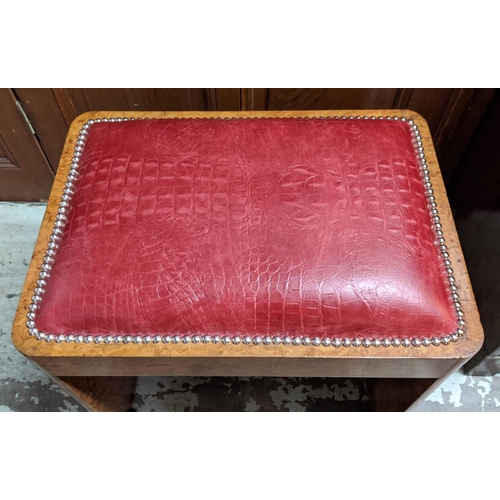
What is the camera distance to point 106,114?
89cm

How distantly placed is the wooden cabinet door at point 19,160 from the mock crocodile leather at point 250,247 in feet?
1.51

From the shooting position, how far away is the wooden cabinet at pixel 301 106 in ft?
3.48

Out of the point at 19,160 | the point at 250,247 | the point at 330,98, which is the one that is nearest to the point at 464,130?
the point at 330,98

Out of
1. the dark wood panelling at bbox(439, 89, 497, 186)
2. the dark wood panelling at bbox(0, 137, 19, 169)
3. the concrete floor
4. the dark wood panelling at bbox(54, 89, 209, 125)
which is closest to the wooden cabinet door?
the dark wood panelling at bbox(0, 137, 19, 169)

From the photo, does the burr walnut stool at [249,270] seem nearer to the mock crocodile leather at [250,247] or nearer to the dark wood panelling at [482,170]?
the mock crocodile leather at [250,247]

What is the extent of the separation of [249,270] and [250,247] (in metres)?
0.04

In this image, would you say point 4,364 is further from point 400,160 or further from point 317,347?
point 400,160

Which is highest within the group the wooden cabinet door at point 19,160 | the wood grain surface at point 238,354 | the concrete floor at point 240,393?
the wood grain surface at point 238,354

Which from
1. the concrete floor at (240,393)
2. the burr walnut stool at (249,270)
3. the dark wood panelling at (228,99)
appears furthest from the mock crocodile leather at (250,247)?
the concrete floor at (240,393)

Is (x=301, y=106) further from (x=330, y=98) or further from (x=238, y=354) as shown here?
(x=238, y=354)

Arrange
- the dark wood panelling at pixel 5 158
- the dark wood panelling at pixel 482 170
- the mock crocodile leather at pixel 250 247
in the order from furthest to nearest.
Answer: the dark wood panelling at pixel 5 158, the dark wood panelling at pixel 482 170, the mock crocodile leather at pixel 250 247

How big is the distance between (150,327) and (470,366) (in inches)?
30.5

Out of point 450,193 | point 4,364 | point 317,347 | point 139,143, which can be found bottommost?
point 4,364

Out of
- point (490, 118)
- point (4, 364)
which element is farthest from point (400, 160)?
point (4, 364)
